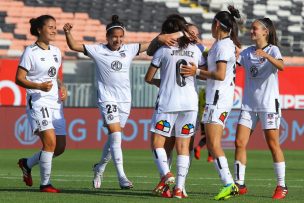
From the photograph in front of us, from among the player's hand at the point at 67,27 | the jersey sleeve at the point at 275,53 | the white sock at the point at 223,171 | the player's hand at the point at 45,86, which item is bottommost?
the white sock at the point at 223,171

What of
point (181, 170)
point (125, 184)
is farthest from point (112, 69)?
point (181, 170)

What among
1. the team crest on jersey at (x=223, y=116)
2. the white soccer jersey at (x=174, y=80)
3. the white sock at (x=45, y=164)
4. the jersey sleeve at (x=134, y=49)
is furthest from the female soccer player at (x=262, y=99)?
the white sock at (x=45, y=164)

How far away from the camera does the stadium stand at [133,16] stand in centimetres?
2923

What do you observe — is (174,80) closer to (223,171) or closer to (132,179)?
(223,171)

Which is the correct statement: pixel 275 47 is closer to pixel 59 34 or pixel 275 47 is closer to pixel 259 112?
pixel 259 112

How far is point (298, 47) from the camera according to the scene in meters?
31.2

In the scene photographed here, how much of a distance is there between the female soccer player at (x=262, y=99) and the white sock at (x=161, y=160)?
1303mm

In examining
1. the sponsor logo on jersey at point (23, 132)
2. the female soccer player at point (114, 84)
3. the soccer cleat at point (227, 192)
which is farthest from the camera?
the sponsor logo on jersey at point (23, 132)

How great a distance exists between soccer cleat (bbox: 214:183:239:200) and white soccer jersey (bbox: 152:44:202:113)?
3.26ft

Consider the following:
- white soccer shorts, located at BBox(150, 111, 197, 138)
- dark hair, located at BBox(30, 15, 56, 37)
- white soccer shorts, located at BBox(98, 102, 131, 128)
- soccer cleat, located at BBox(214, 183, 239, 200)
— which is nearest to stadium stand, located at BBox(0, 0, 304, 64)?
white soccer shorts, located at BBox(98, 102, 131, 128)

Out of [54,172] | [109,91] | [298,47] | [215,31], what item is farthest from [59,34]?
[215,31]

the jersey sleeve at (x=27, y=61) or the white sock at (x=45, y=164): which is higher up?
the jersey sleeve at (x=27, y=61)

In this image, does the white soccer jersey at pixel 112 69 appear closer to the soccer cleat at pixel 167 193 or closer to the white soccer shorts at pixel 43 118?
the white soccer shorts at pixel 43 118

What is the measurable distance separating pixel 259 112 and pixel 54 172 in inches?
214
